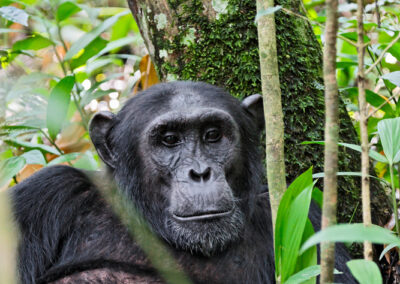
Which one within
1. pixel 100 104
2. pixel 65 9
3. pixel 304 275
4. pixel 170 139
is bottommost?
pixel 304 275

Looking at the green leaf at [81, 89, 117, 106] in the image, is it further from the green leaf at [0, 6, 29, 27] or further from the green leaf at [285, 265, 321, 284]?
the green leaf at [285, 265, 321, 284]

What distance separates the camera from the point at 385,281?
3998 mm

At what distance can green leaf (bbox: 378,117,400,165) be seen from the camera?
3.06m

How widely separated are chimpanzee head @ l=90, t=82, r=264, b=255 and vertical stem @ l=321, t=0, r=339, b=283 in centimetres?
125

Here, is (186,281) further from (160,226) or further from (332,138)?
(332,138)

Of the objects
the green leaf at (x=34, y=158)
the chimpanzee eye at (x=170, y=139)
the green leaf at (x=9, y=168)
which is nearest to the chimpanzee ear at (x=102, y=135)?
the chimpanzee eye at (x=170, y=139)

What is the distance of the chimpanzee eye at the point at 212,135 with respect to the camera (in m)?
3.62

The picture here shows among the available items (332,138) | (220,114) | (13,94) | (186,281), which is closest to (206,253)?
(186,281)

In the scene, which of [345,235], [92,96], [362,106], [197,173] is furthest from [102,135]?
[345,235]

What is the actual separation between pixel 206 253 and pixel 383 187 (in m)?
1.93

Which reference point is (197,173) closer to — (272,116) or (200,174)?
(200,174)

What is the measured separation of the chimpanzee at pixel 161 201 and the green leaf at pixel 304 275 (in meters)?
0.85

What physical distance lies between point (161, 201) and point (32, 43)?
2.30m

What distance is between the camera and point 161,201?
3545 millimetres
